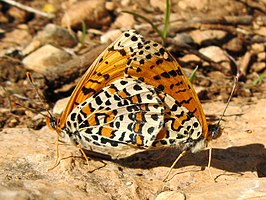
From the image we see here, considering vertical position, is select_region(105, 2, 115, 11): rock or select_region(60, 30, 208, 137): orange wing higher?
select_region(105, 2, 115, 11): rock

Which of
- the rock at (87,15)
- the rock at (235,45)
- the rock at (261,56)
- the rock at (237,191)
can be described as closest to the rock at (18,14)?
the rock at (87,15)

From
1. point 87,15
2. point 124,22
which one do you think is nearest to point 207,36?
point 124,22

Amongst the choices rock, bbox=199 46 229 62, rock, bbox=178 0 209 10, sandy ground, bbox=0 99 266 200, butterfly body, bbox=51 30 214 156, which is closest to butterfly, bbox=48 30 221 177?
butterfly body, bbox=51 30 214 156

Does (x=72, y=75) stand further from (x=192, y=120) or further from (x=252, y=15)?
(x=252, y=15)

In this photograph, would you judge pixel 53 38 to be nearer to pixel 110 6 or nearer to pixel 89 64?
pixel 89 64

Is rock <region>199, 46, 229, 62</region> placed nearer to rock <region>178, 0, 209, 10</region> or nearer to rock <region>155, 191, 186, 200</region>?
rock <region>178, 0, 209, 10</region>
